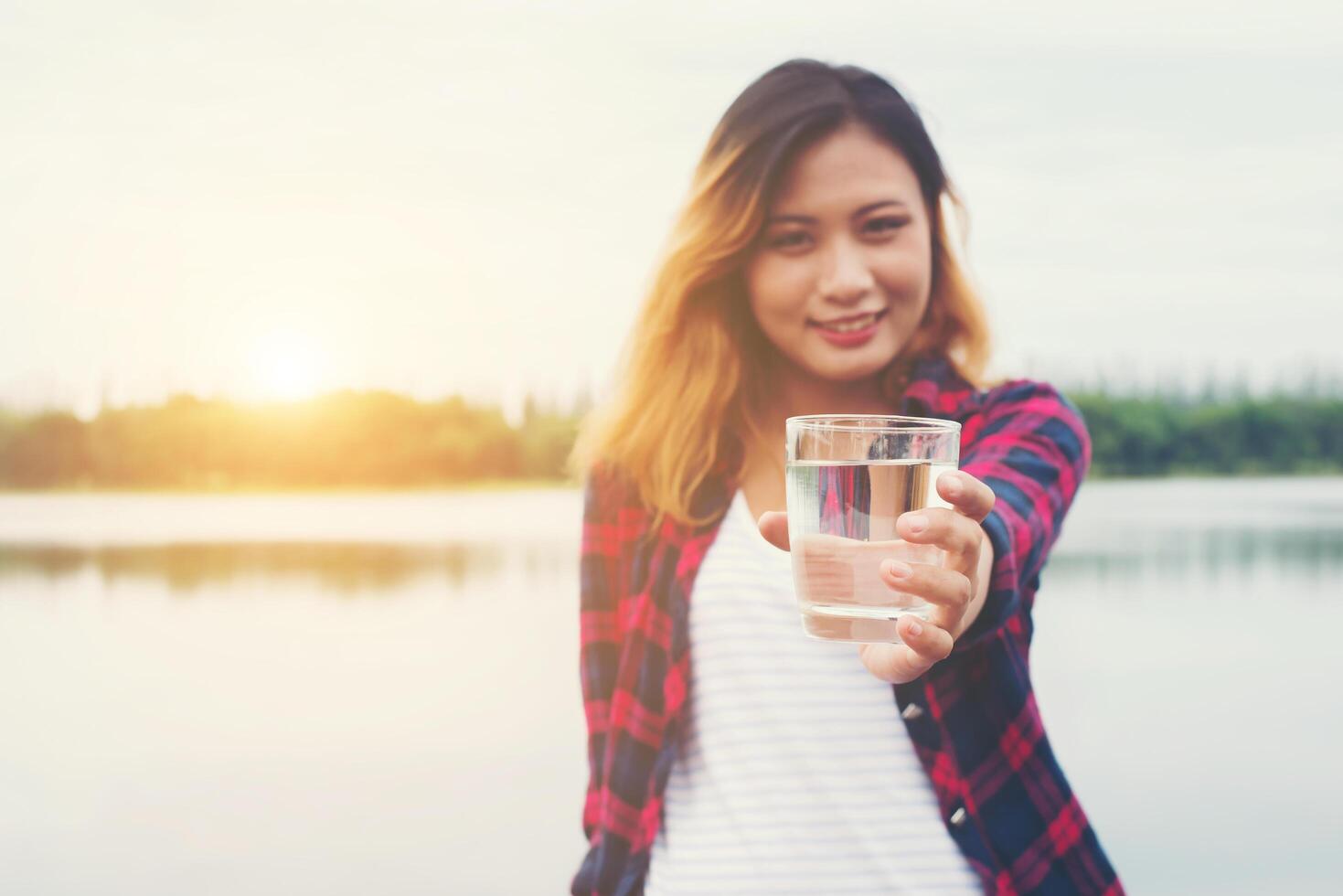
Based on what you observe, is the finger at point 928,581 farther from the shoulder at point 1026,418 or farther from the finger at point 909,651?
the shoulder at point 1026,418

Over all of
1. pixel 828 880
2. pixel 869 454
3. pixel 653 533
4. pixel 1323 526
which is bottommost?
pixel 1323 526

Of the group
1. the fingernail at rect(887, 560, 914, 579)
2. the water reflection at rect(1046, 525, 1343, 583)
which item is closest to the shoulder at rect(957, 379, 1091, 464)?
the fingernail at rect(887, 560, 914, 579)

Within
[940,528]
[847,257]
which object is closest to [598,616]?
[847,257]

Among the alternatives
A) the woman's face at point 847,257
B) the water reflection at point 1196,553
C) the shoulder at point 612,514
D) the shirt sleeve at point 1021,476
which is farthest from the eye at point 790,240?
the water reflection at point 1196,553

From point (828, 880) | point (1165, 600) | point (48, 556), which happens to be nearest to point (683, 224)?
point (828, 880)

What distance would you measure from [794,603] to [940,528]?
0.83 meters

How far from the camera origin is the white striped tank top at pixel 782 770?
5.99 feet

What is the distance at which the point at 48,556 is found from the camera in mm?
21641

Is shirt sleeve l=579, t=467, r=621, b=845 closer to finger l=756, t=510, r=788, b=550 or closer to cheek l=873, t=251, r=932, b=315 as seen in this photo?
cheek l=873, t=251, r=932, b=315

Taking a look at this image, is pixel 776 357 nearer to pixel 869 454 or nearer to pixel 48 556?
pixel 869 454

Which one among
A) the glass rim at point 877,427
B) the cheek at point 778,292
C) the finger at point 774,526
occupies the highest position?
the cheek at point 778,292

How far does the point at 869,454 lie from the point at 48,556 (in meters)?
24.3

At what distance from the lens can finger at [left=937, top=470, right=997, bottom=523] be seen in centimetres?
113

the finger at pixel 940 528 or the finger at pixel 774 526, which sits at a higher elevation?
the finger at pixel 940 528
